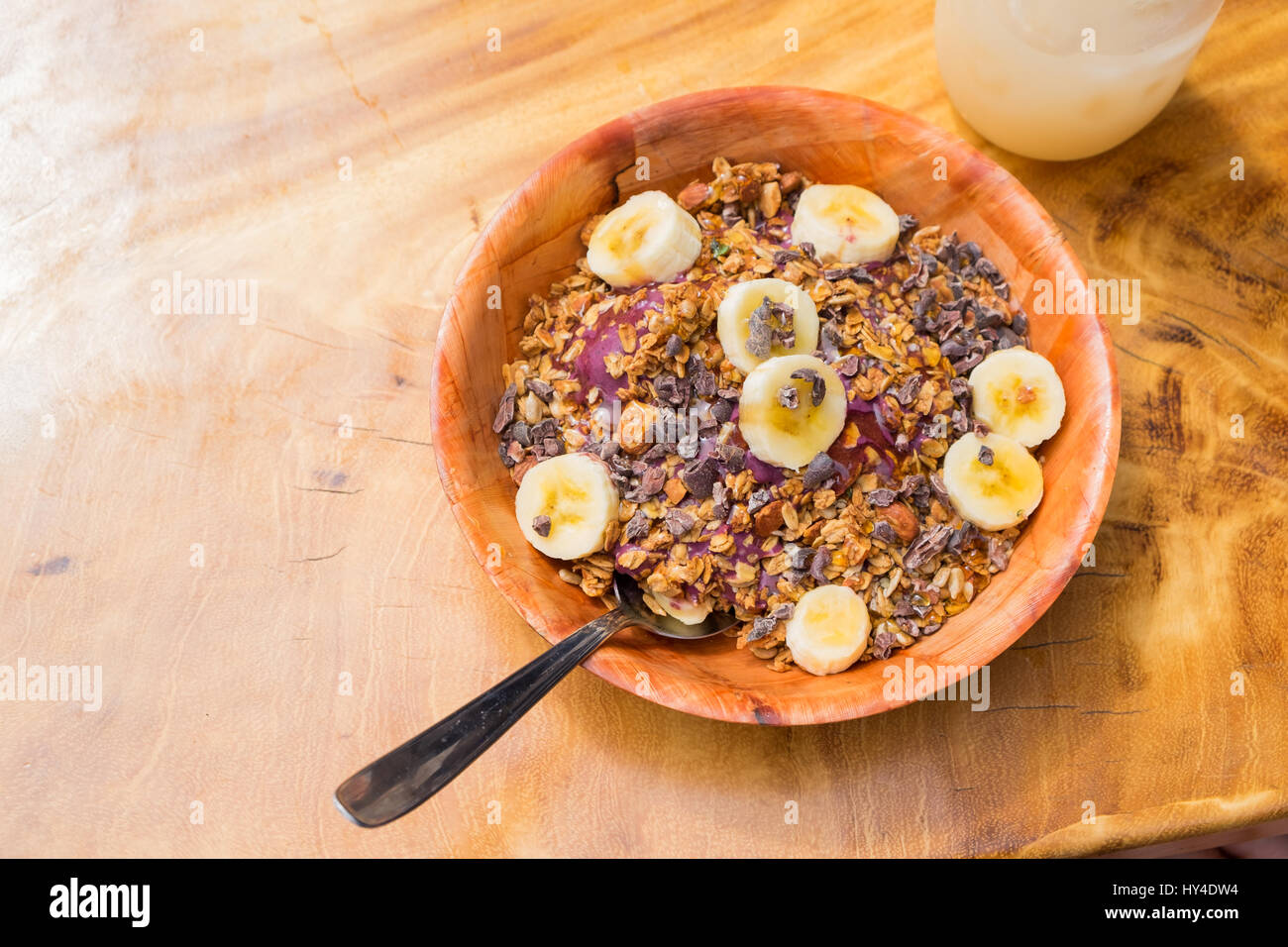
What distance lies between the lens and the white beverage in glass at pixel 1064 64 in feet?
3.93

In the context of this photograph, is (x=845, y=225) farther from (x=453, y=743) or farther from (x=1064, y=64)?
(x=453, y=743)

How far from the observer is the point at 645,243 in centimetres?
122

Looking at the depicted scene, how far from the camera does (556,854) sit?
1275mm

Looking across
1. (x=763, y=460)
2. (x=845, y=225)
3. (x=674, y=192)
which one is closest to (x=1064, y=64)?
(x=845, y=225)

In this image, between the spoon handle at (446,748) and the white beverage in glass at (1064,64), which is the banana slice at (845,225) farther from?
the spoon handle at (446,748)

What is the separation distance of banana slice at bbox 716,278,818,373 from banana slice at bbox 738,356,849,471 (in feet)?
0.07

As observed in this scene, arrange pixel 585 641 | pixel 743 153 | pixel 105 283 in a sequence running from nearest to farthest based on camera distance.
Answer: pixel 585 641, pixel 743 153, pixel 105 283

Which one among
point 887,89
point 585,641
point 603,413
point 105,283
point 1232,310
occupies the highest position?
point 887,89

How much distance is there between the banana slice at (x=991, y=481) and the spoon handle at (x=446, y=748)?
0.46m

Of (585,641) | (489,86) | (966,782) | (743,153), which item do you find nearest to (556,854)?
(585,641)

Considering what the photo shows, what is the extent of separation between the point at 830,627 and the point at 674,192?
2.03ft

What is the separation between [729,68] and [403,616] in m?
0.94

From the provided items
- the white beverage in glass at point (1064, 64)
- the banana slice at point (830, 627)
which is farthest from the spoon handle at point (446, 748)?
the white beverage in glass at point (1064, 64)

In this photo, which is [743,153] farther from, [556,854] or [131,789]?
[131,789]
